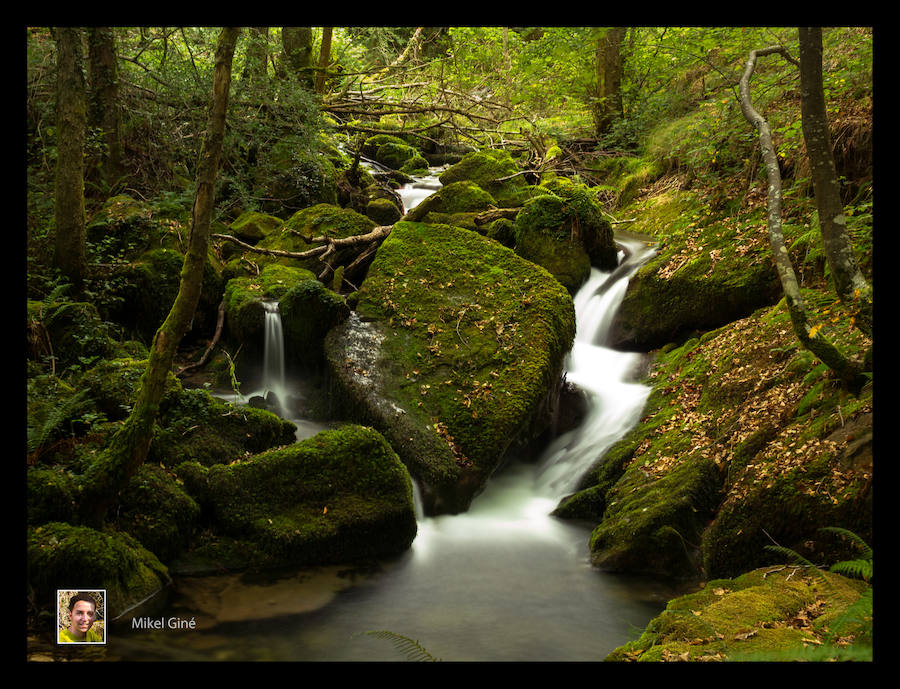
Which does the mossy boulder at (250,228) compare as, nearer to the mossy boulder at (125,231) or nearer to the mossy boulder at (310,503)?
the mossy boulder at (125,231)

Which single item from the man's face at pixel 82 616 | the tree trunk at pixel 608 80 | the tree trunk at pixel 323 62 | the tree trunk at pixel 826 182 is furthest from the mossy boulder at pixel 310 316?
the tree trunk at pixel 608 80

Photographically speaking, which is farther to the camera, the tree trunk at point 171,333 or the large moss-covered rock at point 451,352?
the large moss-covered rock at point 451,352

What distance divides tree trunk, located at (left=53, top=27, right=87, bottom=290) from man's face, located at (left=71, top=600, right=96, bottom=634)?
4959mm

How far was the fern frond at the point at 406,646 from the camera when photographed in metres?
3.81

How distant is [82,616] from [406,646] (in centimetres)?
205

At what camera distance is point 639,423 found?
7039mm

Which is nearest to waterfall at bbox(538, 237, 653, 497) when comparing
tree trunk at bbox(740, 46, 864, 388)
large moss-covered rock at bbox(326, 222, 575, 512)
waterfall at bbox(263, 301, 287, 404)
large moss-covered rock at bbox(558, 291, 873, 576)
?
large moss-covered rock at bbox(558, 291, 873, 576)

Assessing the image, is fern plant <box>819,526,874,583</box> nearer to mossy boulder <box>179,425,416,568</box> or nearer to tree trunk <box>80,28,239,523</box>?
mossy boulder <box>179,425,416,568</box>

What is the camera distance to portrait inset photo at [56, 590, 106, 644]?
139 inches

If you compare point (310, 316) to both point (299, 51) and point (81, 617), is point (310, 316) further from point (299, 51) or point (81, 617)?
point (299, 51)

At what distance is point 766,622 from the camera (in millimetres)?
3582

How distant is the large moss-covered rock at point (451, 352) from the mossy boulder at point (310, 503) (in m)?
0.83

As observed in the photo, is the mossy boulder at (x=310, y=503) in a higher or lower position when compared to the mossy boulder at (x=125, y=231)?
lower
